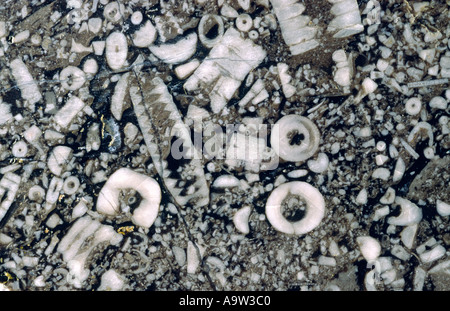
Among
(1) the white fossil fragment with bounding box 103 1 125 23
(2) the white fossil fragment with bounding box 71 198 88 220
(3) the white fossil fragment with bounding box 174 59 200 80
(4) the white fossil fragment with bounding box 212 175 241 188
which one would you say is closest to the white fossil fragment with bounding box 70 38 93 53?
(1) the white fossil fragment with bounding box 103 1 125 23

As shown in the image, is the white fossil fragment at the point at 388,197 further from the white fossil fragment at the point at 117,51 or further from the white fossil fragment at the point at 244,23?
the white fossil fragment at the point at 117,51

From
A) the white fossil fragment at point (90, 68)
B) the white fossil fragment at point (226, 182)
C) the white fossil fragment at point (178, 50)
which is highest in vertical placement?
the white fossil fragment at point (90, 68)

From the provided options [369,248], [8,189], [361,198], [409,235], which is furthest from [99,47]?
[409,235]

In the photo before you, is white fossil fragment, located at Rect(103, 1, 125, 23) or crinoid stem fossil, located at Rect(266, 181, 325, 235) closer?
crinoid stem fossil, located at Rect(266, 181, 325, 235)

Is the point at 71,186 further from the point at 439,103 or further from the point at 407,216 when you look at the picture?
the point at 439,103

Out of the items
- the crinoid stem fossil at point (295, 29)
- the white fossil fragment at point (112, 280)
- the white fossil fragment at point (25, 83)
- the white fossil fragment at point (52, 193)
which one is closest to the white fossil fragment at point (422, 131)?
the crinoid stem fossil at point (295, 29)

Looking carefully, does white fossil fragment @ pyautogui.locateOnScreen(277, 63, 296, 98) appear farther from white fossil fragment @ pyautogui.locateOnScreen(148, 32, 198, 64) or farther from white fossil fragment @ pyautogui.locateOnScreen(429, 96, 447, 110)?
white fossil fragment @ pyautogui.locateOnScreen(429, 96, 447, 110)
